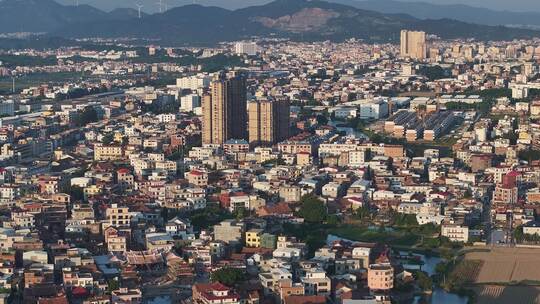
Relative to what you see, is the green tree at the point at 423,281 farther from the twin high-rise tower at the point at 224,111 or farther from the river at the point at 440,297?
the twin high-rise tower at the point at 224,111

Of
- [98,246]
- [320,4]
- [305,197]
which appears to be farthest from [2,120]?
[320,4]

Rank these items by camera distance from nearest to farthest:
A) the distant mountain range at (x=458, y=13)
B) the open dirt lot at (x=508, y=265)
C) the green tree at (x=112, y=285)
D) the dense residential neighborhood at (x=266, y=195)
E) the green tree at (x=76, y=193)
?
the green tree at (x=112, y=285) → the dense residential neighborhood at (x=266, y=195) → the open dirt lot at (x=508, y=265) → the green tree at (x=76, y=193) → the distant mountain range at (x=458, y=13)

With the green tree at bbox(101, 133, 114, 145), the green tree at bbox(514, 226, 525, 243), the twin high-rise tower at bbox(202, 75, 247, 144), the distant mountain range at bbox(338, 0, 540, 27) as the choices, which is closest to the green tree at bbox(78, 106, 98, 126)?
the green tree at bbox(101, 133, 114, 145)

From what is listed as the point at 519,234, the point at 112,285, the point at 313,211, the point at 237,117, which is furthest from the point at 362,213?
the point at 237,117

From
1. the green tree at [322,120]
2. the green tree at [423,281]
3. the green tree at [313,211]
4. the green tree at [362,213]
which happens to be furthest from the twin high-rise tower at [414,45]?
the green tree at [423,281]

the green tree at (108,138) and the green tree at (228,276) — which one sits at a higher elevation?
the green tree at (108,138)

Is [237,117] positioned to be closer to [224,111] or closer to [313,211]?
[224,111]

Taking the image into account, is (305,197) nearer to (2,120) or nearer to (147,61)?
(2,120)

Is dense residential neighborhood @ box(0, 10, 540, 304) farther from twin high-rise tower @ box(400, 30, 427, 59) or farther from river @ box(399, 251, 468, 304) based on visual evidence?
twin high-rise tower @ box(400, 30, 427, 59)
